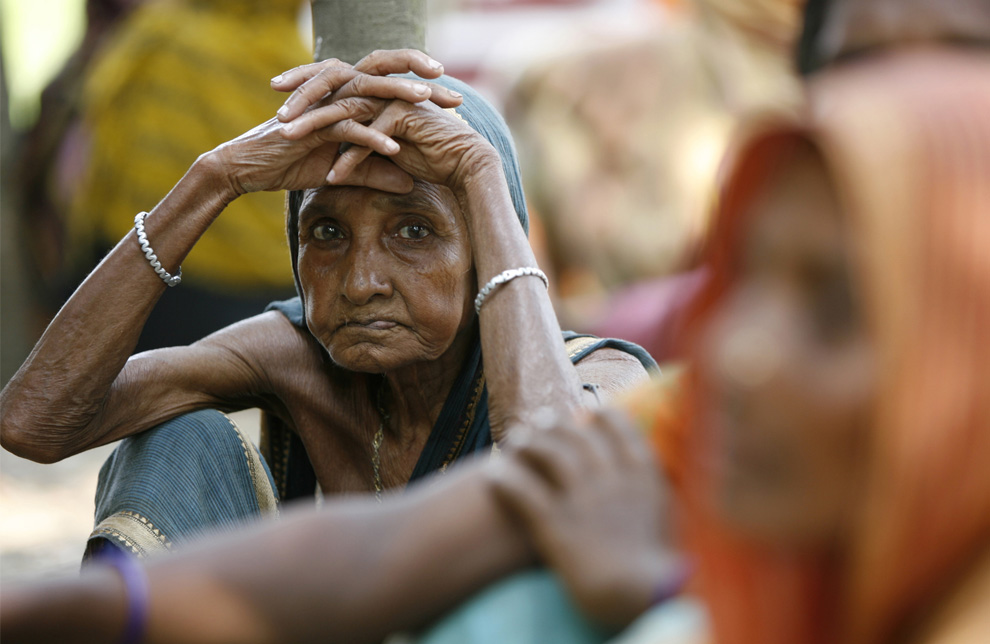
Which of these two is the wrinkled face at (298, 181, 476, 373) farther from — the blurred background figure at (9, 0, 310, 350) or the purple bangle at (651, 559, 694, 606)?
the blurred background figure at (9, 0, 310, 350)

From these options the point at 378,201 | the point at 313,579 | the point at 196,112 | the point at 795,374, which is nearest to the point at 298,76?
the point at 378,201

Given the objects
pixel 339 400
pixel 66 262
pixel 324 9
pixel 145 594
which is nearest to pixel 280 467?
pixel 339 400

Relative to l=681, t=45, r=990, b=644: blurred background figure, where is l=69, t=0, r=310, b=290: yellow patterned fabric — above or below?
below

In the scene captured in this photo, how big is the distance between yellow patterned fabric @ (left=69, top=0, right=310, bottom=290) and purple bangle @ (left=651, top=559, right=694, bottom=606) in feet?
20.8

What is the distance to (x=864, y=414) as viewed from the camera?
116 cm

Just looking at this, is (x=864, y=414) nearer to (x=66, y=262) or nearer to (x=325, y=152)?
(x=325, y=152)

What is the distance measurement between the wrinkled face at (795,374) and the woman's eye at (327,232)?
163 centimetres

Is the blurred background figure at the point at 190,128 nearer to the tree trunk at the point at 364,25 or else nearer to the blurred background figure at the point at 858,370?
the tree trunk at the point at 364,25

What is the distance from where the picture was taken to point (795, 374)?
3.87ft

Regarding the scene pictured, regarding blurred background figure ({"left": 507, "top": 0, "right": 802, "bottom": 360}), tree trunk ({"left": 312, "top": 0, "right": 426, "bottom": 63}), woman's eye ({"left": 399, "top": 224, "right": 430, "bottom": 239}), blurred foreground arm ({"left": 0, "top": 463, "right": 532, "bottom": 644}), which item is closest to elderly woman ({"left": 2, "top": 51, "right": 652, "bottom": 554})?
woman's eye ({"left": 399, "top": 224, "right": 430, "bottom": 239})

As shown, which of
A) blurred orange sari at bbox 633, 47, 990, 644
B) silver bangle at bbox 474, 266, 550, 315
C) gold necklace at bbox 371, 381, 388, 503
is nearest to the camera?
blurred orange sari at bbox 633, 47, 990, 644

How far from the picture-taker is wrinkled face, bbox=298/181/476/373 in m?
2.66

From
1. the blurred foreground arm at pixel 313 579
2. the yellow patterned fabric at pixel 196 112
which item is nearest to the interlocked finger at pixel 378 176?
the blurred foreground arm at pixel 313 579

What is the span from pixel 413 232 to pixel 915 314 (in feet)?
5.66
